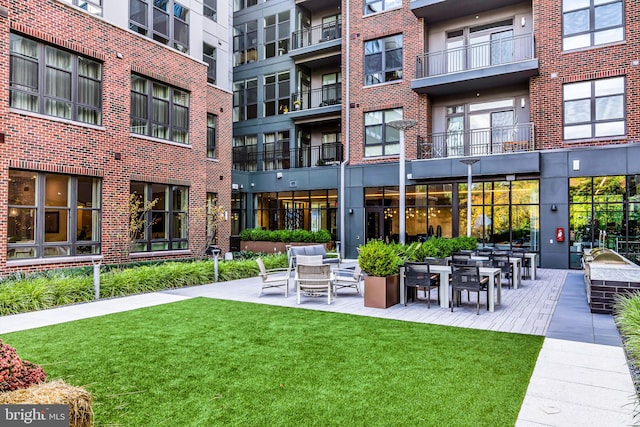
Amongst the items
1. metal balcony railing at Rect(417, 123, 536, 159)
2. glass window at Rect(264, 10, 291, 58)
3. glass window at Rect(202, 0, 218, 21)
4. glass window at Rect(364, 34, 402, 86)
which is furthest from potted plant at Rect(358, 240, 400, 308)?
glass window at Rect(264, 10, 291, 58)

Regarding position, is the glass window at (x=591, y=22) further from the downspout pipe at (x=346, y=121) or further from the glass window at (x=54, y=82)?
the glass window at (x=54, y=82)

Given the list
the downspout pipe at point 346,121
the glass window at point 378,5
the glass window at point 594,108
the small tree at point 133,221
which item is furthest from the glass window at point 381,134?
the small tree at point 133,221

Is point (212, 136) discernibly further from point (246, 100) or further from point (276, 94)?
point (246, 100)

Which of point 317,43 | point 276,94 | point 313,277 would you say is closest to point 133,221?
point 313,277

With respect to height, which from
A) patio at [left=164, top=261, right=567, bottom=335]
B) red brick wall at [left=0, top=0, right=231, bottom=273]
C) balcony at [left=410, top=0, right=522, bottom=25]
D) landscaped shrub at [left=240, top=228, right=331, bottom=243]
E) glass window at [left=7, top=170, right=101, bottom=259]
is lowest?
patio at [left=164, top=261, right=567, bottom=335]

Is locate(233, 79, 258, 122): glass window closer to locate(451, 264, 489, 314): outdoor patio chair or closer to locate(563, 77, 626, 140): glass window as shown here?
locate(563, 77, 626, 140): glass window

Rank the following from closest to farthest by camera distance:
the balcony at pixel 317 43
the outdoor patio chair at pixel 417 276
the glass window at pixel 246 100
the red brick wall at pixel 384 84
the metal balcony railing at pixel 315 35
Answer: the outdoor patio chair at pixel 417 276 < the red brick wall at pixel 384 84 < the balcony at pixel 317 43 < the metal balcony railing at pixel 315 35 < the glass window at pixel 246 100

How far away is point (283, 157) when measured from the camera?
24.4 metres

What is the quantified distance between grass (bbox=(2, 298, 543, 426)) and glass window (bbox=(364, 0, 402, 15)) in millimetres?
17267

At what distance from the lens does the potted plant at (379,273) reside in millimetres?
8727

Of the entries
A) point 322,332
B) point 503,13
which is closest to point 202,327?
point 322,332

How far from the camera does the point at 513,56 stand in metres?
17.5

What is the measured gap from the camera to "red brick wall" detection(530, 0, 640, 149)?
1508 cm

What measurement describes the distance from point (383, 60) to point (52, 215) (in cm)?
1528
